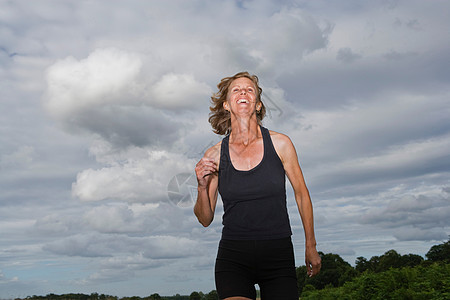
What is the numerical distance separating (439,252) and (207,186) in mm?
32928

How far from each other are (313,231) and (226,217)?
88 centimetres

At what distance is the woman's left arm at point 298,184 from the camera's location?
438cm

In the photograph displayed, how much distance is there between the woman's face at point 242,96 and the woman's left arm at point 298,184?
17.2 inches

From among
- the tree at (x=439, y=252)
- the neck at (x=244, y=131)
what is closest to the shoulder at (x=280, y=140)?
the neck at (x=244, y=131)

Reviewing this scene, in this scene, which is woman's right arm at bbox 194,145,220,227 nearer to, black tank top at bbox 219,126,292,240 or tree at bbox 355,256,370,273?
black tank top at bbox 219,126,292,240

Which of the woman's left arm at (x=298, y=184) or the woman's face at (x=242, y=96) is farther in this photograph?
the woman's face at (x=242, y=96)

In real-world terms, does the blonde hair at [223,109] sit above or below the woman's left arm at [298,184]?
above

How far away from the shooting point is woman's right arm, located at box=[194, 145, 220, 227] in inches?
174

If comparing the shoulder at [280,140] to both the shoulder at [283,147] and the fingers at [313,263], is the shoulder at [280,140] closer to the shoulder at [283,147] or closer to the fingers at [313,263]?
the shoulder at [283,147]

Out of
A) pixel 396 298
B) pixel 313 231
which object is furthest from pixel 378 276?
pixel 313 231

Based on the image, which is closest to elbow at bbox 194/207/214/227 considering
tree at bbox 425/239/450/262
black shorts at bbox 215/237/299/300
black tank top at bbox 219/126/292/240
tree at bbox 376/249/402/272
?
black tank top at bbox 219/126/292/240

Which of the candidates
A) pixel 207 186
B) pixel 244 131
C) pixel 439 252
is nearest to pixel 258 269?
pixel 207 186

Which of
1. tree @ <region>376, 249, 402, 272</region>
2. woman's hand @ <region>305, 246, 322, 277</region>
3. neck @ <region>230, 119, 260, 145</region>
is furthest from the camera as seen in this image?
tree @ <region>376, 249, 402, 272</region>

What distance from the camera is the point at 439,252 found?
107 feet
